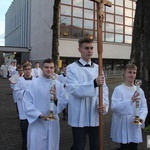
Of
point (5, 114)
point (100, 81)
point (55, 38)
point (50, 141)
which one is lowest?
point (5, 114)

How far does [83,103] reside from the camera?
3.56 metres

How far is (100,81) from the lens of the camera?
331cm

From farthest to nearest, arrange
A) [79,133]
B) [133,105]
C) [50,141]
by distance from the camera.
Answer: [133,105] < [50,141] < [79,133]

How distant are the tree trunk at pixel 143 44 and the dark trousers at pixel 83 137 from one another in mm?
3706

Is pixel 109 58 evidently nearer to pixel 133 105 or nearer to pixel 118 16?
pixel 118 16

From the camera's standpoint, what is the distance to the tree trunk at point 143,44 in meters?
7.01

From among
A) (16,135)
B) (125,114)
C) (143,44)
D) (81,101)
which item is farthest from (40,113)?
(143,44)

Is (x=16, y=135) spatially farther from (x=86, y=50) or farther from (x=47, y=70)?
(x=86, y=50)

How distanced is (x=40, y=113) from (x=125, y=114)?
145 centimetres

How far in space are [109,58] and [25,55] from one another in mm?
11698

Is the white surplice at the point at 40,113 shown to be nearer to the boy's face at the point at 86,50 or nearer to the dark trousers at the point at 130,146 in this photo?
the boy's face at the point at 86,50

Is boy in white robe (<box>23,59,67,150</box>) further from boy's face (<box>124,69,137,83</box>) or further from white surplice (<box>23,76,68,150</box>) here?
boy's face (<box>124,69,137,83</box>)

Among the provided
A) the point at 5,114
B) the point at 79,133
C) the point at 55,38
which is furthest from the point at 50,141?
the point at 55,38

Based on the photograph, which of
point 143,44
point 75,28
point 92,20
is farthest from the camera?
point 92,20
